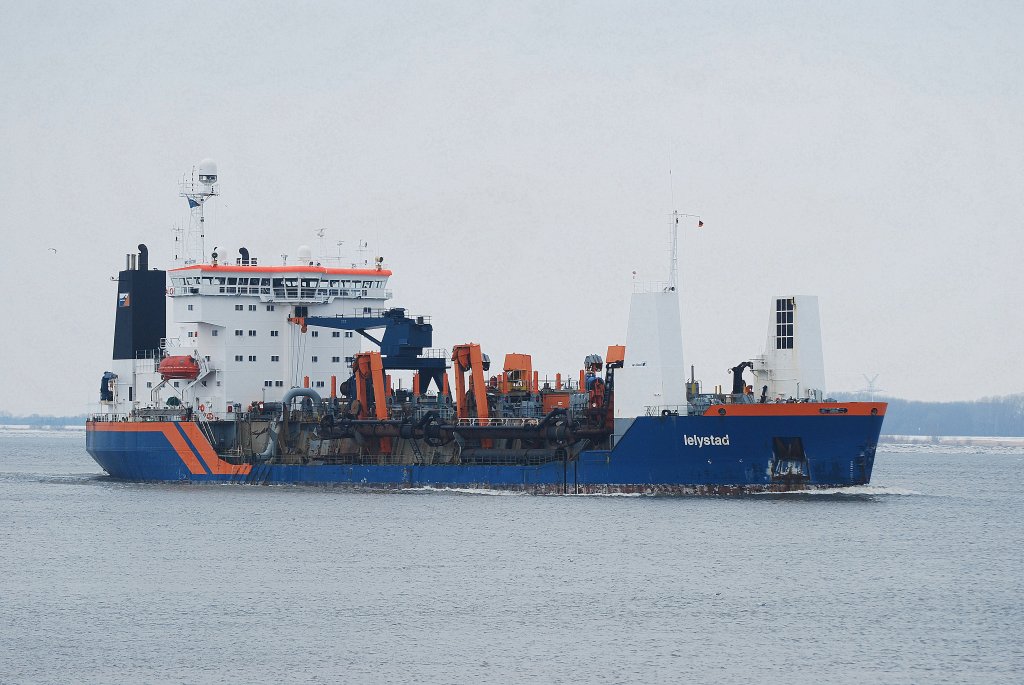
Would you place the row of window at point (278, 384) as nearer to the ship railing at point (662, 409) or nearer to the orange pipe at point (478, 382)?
the orange pipe at point (478, 382)

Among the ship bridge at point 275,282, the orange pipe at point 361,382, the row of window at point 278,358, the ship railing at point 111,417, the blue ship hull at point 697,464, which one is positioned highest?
the ship bridge at point 275,282

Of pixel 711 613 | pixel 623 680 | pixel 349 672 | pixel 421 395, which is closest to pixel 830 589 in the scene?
pixel 711 613

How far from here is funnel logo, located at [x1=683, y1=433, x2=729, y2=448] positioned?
39531mm

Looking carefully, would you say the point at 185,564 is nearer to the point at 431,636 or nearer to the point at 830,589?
the point at 431,636

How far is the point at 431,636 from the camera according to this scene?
25.2m

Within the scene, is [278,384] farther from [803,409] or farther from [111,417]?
[803,409]

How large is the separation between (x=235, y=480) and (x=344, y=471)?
4036 mm

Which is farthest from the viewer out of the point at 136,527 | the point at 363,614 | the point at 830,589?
the point at 136,527

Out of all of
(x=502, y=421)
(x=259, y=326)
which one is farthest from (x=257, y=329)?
(x=502, y=421)

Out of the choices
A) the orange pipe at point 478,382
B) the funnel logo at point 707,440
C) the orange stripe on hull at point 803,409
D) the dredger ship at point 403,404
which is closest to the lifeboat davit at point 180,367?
the dredger ship at point 403,404

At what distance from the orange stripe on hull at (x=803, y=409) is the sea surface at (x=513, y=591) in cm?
240

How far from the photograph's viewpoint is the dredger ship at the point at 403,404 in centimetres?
3972

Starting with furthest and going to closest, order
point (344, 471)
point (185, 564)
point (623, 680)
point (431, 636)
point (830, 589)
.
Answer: point (344, 471) → point (185, 564) → point (830, 589) → point (431, 636) → point (623, 680)

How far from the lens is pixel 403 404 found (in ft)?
155
